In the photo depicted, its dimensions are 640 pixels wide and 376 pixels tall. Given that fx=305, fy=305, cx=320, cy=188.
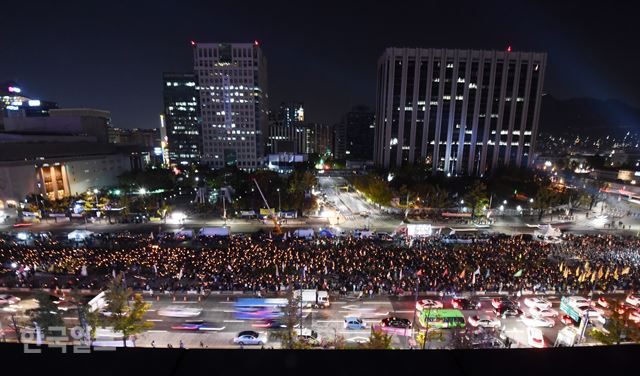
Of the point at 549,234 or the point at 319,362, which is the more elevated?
the point at 319,362

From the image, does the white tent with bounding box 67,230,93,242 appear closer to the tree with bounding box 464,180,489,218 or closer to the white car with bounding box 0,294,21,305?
the white car with bounding box 0,294,21,305

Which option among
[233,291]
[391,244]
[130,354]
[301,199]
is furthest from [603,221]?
[130,354]

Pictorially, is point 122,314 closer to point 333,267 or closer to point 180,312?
point 180,312

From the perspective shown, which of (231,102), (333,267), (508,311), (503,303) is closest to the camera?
(508,311)

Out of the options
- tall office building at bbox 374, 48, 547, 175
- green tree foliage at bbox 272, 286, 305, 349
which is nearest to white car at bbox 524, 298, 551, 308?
green tree foliage at bbox 272, 286, 305, 349

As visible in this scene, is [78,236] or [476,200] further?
[476,200]

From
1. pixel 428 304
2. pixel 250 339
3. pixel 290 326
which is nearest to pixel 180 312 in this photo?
pixel 250 339
